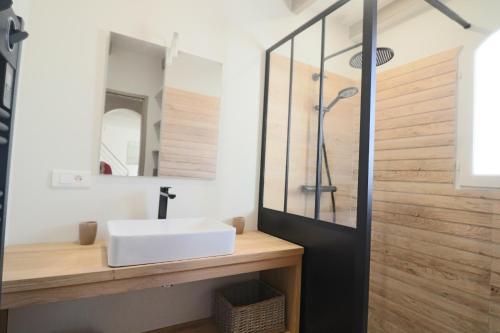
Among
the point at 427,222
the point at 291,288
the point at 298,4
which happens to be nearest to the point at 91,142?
the point at 291,288

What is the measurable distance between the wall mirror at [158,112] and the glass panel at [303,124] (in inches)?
23.8

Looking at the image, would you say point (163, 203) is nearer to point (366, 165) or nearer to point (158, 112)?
point (158, 112)

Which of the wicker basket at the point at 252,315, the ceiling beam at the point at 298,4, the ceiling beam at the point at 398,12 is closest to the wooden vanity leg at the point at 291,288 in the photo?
the wicker basket at the point at 252,315

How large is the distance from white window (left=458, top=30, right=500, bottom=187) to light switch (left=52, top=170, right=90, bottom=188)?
2263 millimetres

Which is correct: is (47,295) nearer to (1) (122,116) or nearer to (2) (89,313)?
(2) (89,313)

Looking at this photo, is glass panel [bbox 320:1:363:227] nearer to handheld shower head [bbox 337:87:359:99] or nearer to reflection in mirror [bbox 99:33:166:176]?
handheld shower head [bbox 337:87:359:99]

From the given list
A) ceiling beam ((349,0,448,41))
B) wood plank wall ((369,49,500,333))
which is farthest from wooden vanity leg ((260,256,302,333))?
ceiling beam ((349,0,448,41))

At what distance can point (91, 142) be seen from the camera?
1.41m

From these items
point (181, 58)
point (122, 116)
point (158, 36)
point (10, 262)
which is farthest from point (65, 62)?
point (10, 262)

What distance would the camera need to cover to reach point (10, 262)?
3.39 ft

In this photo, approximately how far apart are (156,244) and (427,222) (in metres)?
1.78

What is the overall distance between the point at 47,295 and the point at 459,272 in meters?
2.17

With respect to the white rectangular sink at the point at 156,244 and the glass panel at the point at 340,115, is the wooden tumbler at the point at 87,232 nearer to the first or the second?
the white rectangular sink at the point at 156,244

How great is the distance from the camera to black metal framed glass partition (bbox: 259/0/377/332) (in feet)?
3.90
